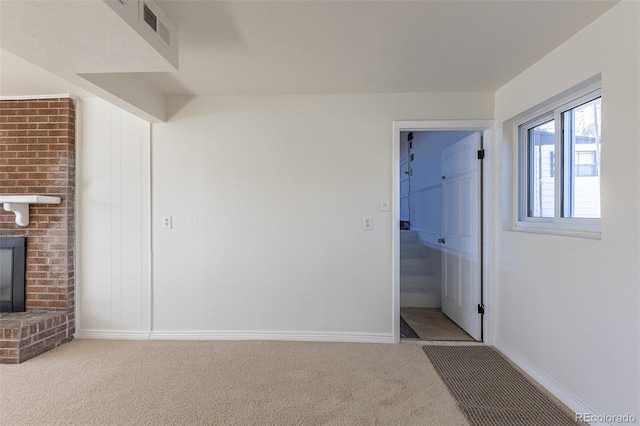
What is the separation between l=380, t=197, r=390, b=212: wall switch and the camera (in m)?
2.79

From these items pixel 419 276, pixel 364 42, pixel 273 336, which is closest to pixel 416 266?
pixel 419 276

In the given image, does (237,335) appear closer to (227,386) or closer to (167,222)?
(227,386)

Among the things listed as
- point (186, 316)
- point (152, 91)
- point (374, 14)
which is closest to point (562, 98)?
point (374, 14)

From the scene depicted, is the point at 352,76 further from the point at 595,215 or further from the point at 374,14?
the point at 595,215

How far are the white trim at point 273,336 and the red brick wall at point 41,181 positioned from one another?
3.23ft

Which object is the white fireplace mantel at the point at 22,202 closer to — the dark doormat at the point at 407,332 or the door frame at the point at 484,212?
the door frame at the point at 484,212

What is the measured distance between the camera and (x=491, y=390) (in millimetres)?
2041

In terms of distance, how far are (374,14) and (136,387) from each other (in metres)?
2.74

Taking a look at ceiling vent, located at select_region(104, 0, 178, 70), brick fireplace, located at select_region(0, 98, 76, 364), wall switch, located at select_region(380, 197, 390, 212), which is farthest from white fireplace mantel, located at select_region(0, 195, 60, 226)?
wall switch, located at select_region(380, 197, 390, 212)

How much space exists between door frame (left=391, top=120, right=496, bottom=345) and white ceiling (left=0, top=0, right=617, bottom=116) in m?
0.36

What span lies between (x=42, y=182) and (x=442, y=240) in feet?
13.3

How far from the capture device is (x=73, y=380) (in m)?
2.14

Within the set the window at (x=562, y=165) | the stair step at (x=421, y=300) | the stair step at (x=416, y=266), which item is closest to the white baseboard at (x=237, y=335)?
the stair step at (x=421, y=300)

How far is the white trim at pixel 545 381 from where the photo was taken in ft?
5.90
